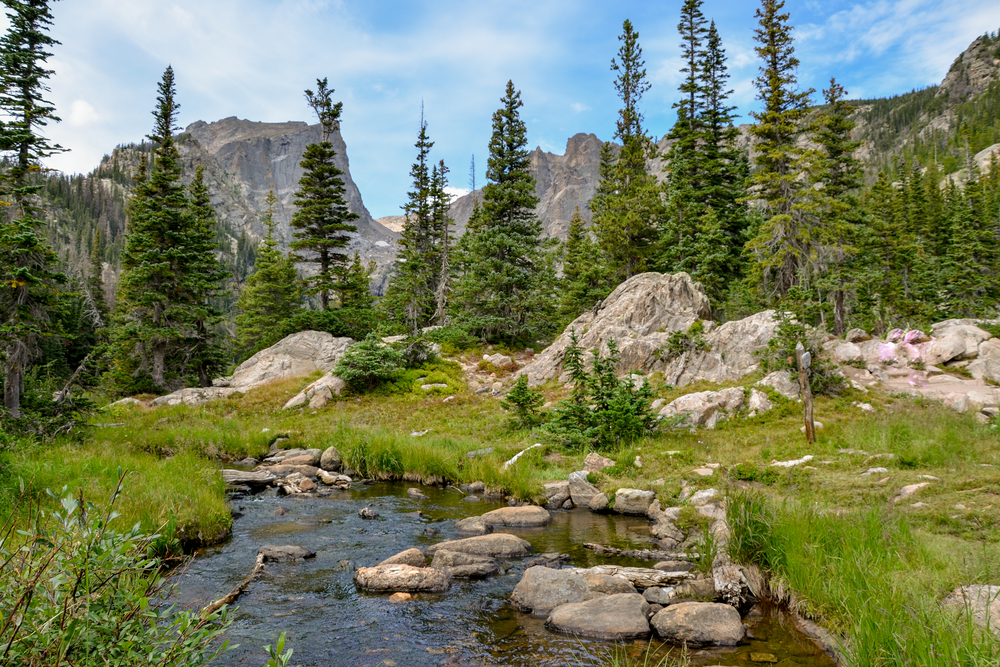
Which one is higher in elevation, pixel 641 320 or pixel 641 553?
pixel 641 320

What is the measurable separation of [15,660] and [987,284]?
52.1 m

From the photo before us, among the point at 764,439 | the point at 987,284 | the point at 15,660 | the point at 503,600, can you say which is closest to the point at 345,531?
the point at 503,600

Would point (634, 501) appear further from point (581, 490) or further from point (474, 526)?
point (474, 526)

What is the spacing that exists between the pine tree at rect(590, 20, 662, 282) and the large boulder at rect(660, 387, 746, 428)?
14.7m

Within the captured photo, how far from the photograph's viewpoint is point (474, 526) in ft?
34.8

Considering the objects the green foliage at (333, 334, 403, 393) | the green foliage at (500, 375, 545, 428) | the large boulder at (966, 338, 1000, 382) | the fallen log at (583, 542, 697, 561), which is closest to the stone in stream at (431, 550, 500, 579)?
the fallen log at (583, 542, 697, 561)

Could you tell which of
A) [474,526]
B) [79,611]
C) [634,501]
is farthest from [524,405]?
[79,611]

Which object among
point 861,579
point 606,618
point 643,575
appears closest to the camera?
point 861,579

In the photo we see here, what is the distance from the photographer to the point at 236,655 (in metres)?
5.63

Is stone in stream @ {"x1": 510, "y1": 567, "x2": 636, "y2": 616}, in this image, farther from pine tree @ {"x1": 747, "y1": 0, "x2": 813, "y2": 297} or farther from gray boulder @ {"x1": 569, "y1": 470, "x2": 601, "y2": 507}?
pine tree @ {"x1": 747, "y1": 0, "x2": 813, "y2": 297}

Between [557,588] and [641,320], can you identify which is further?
[641,320]

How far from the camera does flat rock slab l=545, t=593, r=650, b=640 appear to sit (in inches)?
244

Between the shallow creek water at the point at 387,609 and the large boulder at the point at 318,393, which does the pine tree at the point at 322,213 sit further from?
the shallow creek water at the point at 387,609

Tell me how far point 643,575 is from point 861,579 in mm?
2963
